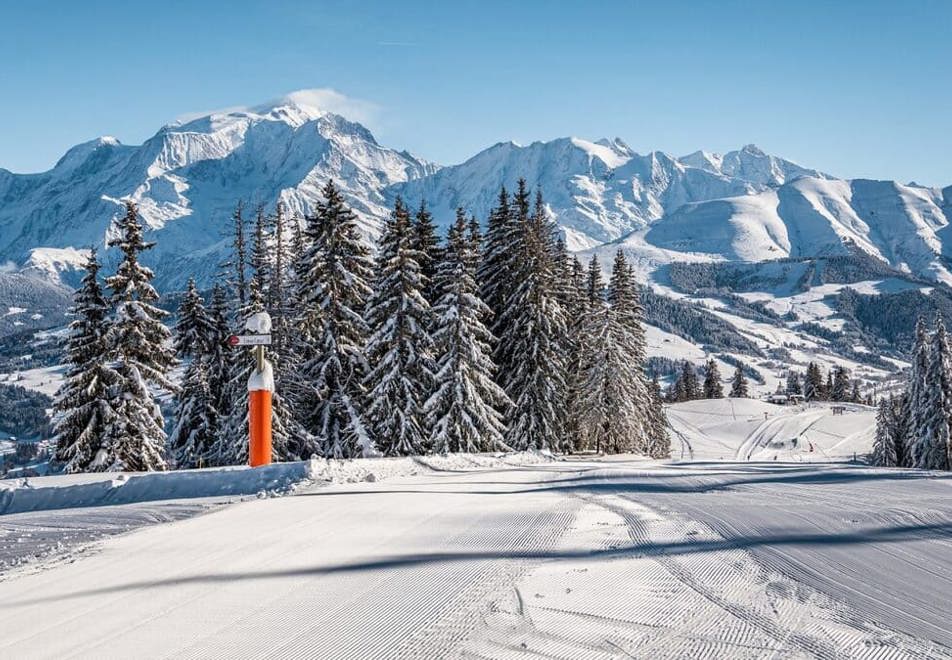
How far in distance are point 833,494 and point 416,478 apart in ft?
23.5

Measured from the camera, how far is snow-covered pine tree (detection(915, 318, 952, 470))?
3978 centimetres

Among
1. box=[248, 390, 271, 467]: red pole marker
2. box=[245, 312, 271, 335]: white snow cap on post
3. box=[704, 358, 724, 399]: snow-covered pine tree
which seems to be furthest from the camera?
box=[704, 358, 724, 399]: snow-covered pine tree

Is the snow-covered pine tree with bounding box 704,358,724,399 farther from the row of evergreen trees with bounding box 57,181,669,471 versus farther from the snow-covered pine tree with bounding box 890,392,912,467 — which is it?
the row of evergreen trees with bounding box 57,181,669,471

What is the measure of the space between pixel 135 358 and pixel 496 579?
25.4 m

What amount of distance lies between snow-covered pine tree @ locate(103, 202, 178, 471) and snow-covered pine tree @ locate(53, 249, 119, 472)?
440mm

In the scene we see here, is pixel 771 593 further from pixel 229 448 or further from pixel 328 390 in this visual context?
pixel 229 448

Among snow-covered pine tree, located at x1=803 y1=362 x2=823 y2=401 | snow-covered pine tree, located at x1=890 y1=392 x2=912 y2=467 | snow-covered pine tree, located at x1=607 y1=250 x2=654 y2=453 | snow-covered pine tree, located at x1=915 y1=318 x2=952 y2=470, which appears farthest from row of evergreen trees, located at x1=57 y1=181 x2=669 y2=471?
snow-covered pine tree, located at x1=803 y1=362 x2=823 y2=401

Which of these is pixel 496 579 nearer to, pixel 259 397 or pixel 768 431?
pixel 259 397

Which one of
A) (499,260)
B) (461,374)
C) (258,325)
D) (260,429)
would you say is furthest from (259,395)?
(499,260)

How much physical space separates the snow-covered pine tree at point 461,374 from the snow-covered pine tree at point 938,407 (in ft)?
85.1

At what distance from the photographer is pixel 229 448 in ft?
105

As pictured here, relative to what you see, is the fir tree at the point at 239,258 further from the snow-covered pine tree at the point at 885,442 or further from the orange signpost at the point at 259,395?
the snow-covered pine tree at the point at 885,442

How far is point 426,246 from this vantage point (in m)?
34.6

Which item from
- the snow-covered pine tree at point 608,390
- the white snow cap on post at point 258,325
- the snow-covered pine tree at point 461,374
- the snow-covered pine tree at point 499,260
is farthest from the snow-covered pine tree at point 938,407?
the white snow cap on post at point 258,325
